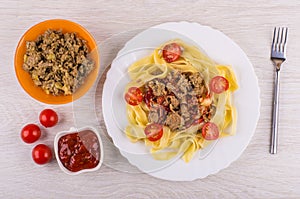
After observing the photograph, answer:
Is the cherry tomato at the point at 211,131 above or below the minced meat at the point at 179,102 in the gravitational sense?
below

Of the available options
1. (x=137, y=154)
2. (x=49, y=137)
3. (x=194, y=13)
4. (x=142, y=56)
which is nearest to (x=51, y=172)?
(x=49, y=137)

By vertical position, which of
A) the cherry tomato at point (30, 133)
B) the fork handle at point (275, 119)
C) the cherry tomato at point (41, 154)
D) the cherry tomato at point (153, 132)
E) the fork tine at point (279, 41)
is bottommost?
the cherry tomato at point (41, 154)

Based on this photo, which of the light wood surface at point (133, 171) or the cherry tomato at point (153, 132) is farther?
the light wood surface at point (133, 171)

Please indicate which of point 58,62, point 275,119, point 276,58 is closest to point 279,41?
point 276,58

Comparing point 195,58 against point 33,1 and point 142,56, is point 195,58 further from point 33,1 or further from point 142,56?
point 33,1

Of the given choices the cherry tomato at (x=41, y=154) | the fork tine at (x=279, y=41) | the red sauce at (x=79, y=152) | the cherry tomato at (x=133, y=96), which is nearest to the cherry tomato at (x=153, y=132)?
the cherry tomato at (x=133, y=96)

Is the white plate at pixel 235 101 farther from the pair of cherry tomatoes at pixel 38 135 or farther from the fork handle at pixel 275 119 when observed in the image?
the pair of cherry tomatoes at pixel 38 135

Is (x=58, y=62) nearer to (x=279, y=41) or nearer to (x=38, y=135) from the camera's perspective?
(x=38, y=135)
